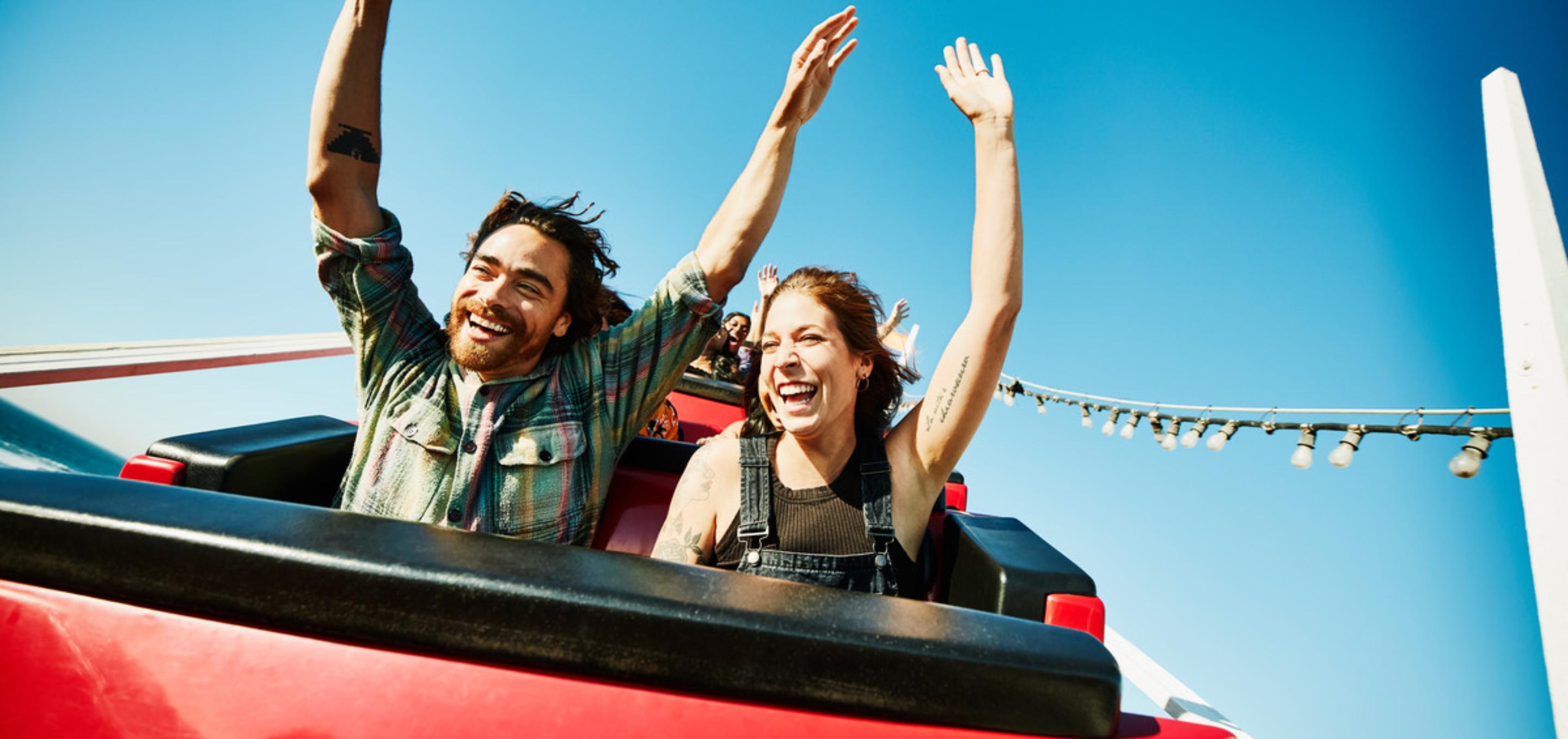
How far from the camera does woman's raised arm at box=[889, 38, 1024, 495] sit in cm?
124

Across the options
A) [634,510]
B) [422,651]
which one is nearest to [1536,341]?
[422,651]

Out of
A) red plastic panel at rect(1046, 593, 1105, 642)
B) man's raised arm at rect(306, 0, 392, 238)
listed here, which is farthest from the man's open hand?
red plastic panel at rect(1046, 593, 1105, 642)

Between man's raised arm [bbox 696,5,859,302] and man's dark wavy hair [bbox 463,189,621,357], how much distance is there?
0.33 meters

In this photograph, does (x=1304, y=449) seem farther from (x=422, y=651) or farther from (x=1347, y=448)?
(x=422, y=651)

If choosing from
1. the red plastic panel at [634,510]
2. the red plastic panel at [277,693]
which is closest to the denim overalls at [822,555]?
the red plastic panel at [634,510]

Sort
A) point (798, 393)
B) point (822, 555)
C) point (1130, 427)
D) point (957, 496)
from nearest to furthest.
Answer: point (822, 555) < point (798, 393) < point (957, 496) < point (1130, 427)

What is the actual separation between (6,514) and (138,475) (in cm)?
72

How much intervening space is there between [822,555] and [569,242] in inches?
39.0

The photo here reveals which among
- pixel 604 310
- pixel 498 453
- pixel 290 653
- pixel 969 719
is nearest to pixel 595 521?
pixel 498 453

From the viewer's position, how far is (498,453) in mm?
1353

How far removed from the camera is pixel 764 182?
1.51 m

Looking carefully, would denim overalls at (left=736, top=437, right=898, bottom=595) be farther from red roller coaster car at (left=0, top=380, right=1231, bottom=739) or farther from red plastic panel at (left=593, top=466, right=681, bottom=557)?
red roller coaster car at (left=0, top=380, right=1231, bottom=739)

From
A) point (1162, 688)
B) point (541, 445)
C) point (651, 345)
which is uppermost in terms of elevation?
point (651, 345)

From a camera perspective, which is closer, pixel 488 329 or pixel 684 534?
pixel 684 534
